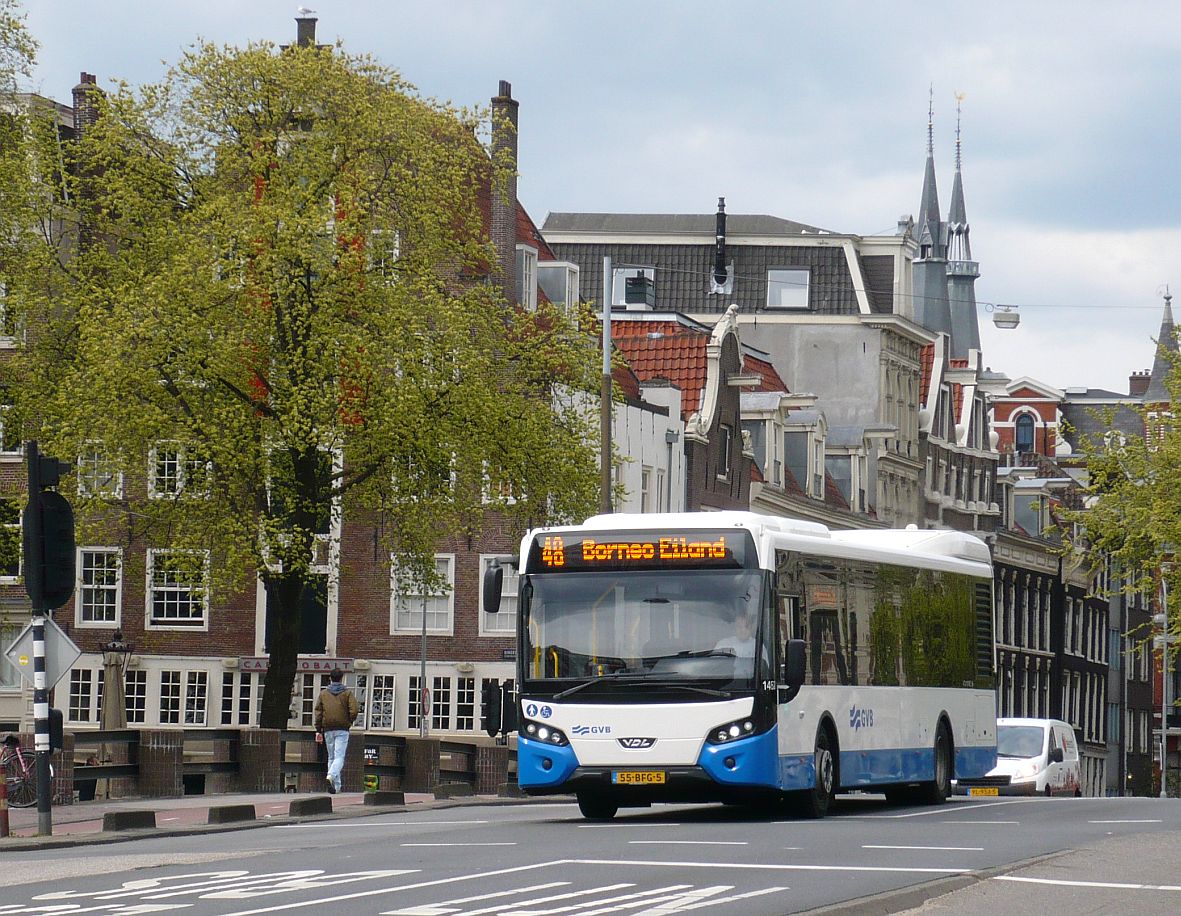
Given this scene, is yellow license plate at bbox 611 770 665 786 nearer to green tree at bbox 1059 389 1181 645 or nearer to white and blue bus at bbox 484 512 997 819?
white and blue bus at bbox 484 512 997 819

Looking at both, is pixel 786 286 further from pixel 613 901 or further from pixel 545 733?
pixel 613 901

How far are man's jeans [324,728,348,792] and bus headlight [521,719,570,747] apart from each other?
32.8ft

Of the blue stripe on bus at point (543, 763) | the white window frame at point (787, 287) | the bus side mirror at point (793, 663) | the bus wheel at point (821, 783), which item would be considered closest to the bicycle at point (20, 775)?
the blue stripe on bus at point (543, 763)

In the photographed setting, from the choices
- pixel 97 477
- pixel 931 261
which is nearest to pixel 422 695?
pixel 97 477

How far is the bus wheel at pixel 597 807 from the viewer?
2394 centimetres

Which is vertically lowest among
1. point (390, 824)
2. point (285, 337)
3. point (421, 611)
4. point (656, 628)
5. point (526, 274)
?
point (390, 824)

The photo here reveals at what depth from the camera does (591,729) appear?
2262cm

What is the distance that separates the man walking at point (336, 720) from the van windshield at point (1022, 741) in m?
13.9

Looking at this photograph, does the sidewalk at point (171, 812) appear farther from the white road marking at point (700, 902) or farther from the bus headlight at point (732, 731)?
the white road marking at point (700, 902)

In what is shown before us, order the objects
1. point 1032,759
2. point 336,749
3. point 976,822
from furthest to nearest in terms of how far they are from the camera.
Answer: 1. point 1032,759
2. point 336,749
3. point 976,822

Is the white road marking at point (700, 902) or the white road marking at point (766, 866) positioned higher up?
the white road marking at point (700, 902)

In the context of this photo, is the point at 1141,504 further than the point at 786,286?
No

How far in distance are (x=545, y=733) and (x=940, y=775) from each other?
740cm

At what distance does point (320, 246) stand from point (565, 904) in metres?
26.8
